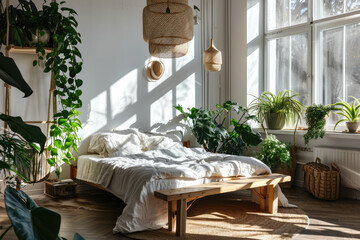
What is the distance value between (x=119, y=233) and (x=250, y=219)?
1.34 meters

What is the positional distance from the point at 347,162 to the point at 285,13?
2.67 m

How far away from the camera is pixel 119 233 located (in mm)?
3264

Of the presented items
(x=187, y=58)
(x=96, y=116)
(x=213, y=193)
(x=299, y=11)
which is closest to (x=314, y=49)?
(x=299, y=11)

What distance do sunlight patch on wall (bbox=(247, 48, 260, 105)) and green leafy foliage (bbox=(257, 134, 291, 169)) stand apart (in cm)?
121

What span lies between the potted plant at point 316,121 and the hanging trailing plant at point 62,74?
3.07 meters

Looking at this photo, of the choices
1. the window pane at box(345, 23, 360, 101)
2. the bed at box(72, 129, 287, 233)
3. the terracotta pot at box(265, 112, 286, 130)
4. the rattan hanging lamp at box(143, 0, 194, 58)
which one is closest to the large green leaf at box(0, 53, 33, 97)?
the bed at box(72, 129, 287, 233)

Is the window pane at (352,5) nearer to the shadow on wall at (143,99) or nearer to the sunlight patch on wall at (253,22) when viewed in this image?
the sunlight patch on wall at (253,22)

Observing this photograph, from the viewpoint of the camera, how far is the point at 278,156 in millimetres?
5223

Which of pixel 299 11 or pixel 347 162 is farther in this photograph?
pixel 299 11

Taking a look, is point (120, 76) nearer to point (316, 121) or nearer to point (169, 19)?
point (169, 19)

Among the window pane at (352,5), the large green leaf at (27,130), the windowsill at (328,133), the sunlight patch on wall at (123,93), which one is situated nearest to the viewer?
the large green leaf at (27,130)

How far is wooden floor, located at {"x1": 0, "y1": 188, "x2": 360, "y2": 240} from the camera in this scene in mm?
3266

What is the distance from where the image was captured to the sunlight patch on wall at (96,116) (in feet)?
17.1

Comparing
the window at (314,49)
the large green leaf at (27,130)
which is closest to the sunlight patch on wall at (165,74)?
the window at (314,49)
